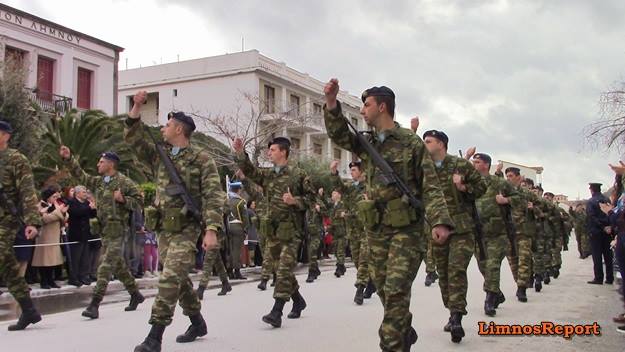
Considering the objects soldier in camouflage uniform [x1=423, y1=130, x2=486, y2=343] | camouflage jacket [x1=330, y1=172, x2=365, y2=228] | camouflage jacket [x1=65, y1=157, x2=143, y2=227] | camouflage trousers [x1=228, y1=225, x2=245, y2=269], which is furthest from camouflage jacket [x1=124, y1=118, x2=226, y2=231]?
camouflage trousers [x1=228, y1=225, x2=245, y2=269]

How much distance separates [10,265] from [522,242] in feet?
24.6

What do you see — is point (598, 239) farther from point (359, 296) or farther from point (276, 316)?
point (276, 316)

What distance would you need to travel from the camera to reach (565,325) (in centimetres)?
712

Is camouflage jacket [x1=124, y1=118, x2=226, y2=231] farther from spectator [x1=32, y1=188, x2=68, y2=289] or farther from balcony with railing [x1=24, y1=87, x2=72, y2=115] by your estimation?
balcony with railing [x1=24, y1=87, x2=72, y2=115]

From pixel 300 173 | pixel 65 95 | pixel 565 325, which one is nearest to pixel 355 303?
pixel 300 173

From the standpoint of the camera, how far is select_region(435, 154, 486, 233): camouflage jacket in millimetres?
6934

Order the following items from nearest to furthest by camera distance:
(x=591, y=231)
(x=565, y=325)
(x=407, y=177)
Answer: (x=407, y=177)
(x=565, y=325)
(x=591, y=231)

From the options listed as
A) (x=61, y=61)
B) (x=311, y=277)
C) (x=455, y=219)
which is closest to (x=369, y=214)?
(x=455, y=219)

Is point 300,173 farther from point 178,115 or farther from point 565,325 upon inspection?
point 565,325

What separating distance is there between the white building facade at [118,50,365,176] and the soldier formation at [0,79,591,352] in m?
27.5

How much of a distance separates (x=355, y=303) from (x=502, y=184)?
2820mm

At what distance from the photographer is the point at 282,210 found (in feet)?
26.0

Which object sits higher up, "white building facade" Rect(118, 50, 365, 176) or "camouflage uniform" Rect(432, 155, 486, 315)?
"white building facade" Rect(118, 50, 365, 176)

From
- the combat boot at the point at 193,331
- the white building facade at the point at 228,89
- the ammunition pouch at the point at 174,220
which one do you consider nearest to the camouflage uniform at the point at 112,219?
the combat boot at the point at 193,331
